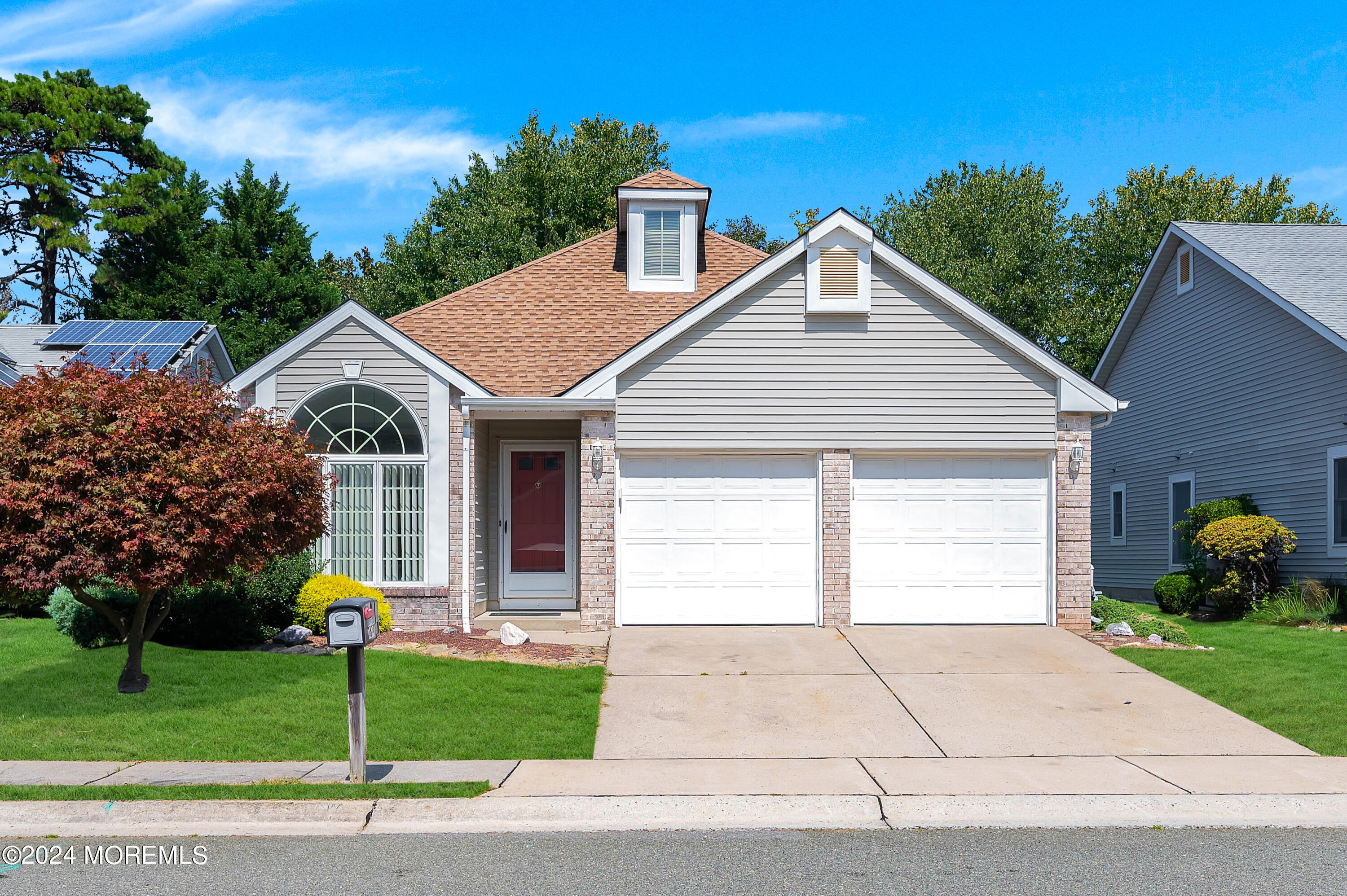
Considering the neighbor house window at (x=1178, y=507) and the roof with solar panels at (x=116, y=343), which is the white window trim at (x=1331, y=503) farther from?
the roof with solar panels at (x=116, y=343)

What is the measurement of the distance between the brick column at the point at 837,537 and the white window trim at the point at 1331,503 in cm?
832

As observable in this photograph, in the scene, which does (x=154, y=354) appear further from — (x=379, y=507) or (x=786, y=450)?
(x=786, y=450)

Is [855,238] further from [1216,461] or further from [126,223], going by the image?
[126,223]

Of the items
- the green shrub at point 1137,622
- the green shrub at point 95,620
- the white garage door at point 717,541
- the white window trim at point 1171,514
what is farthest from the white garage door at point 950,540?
the green shrub at point 95,620

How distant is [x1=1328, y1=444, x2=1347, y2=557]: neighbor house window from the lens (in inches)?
655

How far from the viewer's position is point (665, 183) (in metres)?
18.7

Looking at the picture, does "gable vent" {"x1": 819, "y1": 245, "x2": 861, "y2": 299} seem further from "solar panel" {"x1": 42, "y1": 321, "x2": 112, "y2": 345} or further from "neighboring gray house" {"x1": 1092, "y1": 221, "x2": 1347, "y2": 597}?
"solar panel" {"x1": 42, "y1": 321, "x2": 112, "y2": 345}

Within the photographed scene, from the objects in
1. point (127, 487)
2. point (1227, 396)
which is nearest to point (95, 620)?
point (127, 487)

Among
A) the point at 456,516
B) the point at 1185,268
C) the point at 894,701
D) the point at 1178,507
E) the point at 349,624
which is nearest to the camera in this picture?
the point at 349,624

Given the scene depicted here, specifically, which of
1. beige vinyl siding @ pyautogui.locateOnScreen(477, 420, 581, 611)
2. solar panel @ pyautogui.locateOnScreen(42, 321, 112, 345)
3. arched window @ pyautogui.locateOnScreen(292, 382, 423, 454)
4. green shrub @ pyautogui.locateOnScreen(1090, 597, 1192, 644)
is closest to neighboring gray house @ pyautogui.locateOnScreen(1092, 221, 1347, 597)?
green shrub @ pyautogui.locateOnScreen(1090, 597, 1192, 644)

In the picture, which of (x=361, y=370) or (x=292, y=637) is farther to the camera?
(x=361, y=370)

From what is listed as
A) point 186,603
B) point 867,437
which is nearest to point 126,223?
point 186,603

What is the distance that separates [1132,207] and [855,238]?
24.3 m

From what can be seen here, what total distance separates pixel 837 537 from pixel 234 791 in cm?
905
